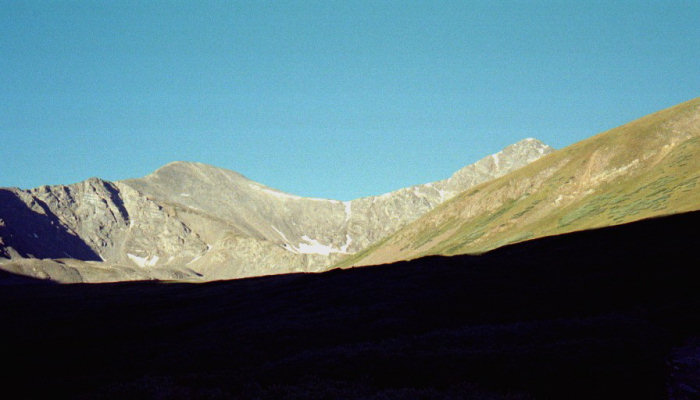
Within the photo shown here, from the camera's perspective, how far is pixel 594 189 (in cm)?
13450

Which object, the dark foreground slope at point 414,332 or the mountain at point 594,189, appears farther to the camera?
the mountain at point 594,189

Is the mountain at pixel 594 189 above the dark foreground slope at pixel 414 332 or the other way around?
above

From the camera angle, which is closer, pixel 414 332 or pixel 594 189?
pixel 414 332

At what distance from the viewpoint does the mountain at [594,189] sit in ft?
316

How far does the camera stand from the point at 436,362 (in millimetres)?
24797

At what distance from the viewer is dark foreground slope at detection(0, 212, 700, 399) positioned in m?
21.8

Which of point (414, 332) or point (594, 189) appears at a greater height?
point (594, 189)

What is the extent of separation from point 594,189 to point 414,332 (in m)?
114

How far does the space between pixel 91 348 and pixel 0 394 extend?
56.3ft

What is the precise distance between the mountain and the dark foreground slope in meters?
25.4

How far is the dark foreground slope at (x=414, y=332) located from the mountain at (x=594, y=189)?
83.2 ft

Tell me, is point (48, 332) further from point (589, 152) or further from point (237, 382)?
point (589, 152)

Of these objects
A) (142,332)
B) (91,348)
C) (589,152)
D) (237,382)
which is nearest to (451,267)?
(142,332)

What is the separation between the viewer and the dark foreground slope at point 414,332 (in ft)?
71.4
